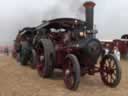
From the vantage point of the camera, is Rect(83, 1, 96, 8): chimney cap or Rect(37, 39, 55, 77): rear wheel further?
Rect(83, 1, 96, 8): chimney cap

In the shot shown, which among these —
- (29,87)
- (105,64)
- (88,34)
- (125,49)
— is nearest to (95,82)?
(105,64)

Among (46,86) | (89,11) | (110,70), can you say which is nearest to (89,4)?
(89,11)

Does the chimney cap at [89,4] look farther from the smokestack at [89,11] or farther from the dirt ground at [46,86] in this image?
the dirt ground at [46,86]

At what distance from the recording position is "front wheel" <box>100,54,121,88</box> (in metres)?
5.80

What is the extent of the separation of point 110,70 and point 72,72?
74cm

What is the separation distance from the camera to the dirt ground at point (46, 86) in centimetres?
550

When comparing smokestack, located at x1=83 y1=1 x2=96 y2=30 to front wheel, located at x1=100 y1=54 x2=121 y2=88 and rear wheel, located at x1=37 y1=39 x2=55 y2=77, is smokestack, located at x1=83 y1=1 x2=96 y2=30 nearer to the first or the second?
rear wheel, located at x1=37 y1=39 x2=55 y2=77

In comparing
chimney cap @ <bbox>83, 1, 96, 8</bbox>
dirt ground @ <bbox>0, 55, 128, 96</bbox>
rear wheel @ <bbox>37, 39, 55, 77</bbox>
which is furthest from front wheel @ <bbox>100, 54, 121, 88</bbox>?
chimney cap @ <bbox>83, 1, 96, 8</bbox>

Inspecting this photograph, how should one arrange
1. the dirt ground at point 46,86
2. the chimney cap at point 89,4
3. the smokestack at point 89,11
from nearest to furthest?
the dirt ground at point 46,86 < the smokestack at point 89,11 < the chimney cap at point 89,4

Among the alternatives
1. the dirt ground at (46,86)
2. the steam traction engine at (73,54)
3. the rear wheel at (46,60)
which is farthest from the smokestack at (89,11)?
the rear wheel at (46,60)

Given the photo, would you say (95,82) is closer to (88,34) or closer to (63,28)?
(88,34)

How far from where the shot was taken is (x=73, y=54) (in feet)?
20.6

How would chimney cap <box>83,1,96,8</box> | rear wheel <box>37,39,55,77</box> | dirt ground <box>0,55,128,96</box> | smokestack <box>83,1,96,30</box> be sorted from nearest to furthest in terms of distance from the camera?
dirt ground <box>0,55,128,96</box> < rear wheel <box>37,39,55,77</box> < smokestack <box>83,1,96,30</box> < chimney cap <box>83,1,96,8</box>

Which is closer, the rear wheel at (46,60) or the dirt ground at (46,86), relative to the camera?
the dirt ground at (46,86)
